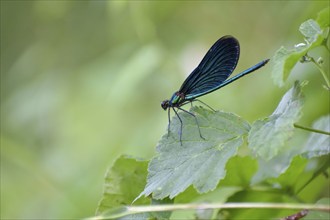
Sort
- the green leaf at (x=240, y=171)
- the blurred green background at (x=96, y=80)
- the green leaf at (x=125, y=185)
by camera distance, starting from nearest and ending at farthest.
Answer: the green leaf at (x=125, y=185)
the green leaf at (x=240, y=171)
the blurred green background at (x=96, y=80)

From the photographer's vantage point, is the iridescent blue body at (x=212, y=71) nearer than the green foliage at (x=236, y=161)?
No

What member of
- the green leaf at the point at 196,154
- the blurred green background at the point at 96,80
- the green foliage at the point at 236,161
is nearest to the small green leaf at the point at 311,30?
the green foliage at the point at 236,161

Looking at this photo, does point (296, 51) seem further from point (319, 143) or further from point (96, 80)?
point (96, 80)

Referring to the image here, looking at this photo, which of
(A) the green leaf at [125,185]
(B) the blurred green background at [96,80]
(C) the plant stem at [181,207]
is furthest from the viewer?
(B) the blurred green background at [96,80]

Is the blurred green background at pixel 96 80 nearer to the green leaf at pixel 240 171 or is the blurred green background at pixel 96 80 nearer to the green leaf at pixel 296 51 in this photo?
the green leaf at pixel 240 171

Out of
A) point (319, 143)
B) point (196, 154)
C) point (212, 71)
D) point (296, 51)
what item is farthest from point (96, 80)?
point (296, 51)

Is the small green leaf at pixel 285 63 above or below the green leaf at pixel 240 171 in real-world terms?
above

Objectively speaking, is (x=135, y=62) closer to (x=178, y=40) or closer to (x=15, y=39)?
(x=178, y=40)
